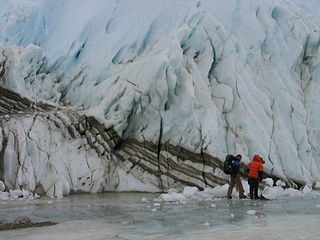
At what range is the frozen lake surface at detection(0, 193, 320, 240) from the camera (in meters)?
4.54

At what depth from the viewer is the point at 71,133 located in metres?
9.60

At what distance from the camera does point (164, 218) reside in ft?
18.8

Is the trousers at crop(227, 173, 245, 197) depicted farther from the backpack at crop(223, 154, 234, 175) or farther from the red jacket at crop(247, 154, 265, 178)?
the red jacket at crop(247, 154, 265, 178)

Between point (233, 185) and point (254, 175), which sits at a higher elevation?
point (254, 175)

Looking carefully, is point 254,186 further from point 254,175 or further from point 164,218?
point 164,218

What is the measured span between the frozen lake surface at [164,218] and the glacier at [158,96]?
1382 millimetres

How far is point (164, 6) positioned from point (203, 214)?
7.26m

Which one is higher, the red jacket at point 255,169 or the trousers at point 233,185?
the red jacket at point 255,169

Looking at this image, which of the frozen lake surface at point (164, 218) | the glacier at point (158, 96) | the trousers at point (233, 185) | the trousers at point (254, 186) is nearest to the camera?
the frozen lake surface at point (164, 218)

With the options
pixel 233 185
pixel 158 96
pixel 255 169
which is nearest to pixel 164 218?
pixel 233 185

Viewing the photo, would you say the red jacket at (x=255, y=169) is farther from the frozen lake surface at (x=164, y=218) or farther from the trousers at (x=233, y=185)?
the frozen lake surface at (x=164, y=218)

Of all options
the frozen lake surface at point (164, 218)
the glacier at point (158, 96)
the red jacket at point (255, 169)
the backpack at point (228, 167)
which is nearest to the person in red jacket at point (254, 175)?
the red jacket at point (255, 169)

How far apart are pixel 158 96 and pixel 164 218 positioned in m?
4.46

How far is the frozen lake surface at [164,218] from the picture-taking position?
454 cm
